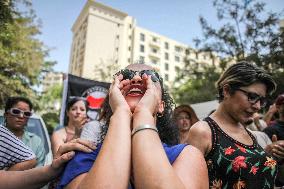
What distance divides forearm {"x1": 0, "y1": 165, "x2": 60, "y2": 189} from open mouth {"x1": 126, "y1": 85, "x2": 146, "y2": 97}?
2.02 feet

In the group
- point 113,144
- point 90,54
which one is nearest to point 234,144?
point 113,144

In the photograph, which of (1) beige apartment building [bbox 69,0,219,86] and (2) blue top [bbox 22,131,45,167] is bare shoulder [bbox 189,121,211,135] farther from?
(1) beige apartment building [bbox 69,0,219,86]

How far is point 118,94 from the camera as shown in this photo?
1696 millimetres

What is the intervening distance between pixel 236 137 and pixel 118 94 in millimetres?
1111

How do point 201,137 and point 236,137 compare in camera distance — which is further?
point 236,137

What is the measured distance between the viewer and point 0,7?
27.2 feet

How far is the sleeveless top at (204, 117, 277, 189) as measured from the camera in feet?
6.79

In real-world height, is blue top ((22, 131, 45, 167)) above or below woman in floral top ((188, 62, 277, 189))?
below

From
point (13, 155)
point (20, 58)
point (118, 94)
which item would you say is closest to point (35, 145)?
point (13, 155)

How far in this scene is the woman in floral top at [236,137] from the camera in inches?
82.0

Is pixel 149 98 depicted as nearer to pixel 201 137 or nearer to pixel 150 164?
pixel 150 164

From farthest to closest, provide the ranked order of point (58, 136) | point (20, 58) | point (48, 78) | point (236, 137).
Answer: point (48, 78) → point (20, 58) → point (58, 136) → point (236, 137)

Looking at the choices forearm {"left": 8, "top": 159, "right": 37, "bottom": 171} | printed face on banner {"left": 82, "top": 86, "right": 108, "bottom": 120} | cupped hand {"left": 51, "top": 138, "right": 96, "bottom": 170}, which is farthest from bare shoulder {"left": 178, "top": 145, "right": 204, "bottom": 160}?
printed face on banner {"left": 82, "top": 86, "right": 108, "bottom": 120}

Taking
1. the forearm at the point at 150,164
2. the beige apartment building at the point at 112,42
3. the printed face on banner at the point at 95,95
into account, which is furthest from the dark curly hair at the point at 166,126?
the beige apartment building at the point at 112,42
